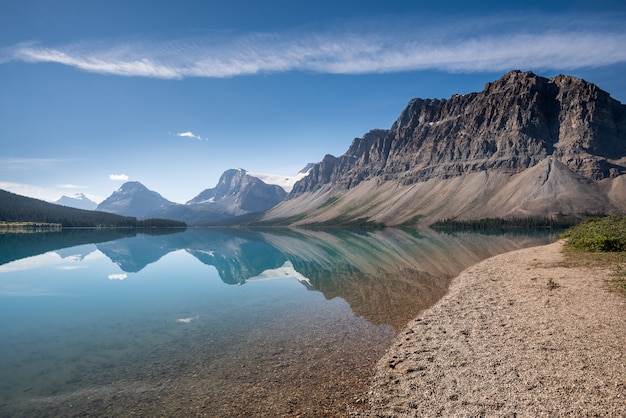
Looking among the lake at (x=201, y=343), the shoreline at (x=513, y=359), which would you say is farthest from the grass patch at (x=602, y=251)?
the lake at (x=201, y=343)

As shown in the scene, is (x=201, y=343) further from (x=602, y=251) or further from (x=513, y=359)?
(x=602, y=251)

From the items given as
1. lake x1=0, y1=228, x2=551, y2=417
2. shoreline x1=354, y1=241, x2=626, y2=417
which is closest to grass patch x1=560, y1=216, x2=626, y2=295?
shoreline x1=354, y1=241, x2=626, y2=417

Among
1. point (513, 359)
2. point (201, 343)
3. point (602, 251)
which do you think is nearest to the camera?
point (513, 359)

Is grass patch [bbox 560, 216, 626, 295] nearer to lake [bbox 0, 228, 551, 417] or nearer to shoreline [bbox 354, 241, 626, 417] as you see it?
shoreline [bbox 354, 241, 626, 417]

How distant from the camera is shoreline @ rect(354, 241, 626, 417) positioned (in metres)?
10.6

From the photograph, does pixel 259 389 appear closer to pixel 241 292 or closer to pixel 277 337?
pixel 277 337

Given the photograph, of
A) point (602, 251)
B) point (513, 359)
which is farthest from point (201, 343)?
point (602, 251)

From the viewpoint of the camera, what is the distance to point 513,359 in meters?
13.7

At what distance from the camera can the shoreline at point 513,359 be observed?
34.8 feet

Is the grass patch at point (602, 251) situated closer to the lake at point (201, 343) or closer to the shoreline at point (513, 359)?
the shoreline at point (513, 359)

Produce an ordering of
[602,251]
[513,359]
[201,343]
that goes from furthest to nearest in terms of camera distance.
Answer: [602,251], [201,343], [513,359]

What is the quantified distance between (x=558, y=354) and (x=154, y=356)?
62.8 feet

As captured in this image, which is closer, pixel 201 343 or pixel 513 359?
pixel 513 359

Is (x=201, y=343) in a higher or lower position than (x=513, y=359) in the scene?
lower
